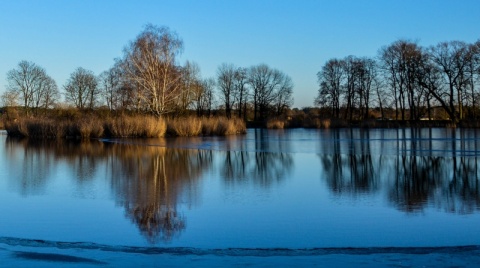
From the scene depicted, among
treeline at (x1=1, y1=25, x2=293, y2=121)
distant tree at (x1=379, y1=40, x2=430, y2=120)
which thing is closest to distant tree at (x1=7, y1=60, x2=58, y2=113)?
treeline at (x1=1, y1=25, x2=293, y2=121)

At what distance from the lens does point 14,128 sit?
4056cm

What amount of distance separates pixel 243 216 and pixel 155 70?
109 feet

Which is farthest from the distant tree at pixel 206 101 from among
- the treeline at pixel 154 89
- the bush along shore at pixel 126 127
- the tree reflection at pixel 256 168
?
the tree reflection at pixel 256 168

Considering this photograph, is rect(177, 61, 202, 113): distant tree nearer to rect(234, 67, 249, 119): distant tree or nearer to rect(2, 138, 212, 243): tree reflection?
rect(234, 67, 249, 119): distant tree

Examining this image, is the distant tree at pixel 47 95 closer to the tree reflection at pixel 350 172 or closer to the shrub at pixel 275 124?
the shrub at pixel 275 124

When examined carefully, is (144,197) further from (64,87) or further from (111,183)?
(64,87)

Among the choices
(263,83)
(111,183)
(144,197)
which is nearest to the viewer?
(144,197)

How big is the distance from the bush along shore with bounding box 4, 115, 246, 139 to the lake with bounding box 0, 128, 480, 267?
20.2 meters

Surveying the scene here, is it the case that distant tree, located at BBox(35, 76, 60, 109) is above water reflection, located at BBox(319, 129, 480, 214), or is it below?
above

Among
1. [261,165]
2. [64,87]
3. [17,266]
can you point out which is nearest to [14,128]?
[64,87]

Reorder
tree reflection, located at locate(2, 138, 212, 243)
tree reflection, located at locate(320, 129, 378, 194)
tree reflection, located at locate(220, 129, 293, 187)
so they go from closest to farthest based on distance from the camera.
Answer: tree reflection, located at locate(2, 138, 212, 243), tree reflection, located at locate(320, 129, 378, 194), tree reflection, located at locate(220, 129, 293, 187)

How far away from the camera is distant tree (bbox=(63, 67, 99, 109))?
56.7m

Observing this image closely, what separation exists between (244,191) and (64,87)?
5154 cm

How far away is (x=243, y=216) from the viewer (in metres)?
7.12
